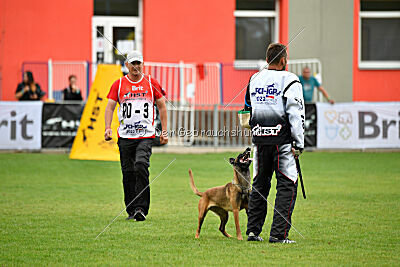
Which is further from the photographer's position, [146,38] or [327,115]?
[146,38]

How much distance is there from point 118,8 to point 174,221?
613 inches

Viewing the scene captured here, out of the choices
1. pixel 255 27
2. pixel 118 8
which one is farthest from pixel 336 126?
pixel 118 8

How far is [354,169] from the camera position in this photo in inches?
615

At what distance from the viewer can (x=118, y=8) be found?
2367cm

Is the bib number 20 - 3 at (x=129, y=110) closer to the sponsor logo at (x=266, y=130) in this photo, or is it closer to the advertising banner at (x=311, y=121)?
the sponsor logo at (x=266, y=130)

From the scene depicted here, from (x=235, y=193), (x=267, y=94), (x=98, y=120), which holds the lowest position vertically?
(x=235, y=193)

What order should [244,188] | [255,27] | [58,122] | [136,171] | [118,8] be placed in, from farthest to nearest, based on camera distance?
[255,27], [118,8], [58,122], [136,171], [244,188]

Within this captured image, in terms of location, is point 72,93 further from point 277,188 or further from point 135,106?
point 277,188

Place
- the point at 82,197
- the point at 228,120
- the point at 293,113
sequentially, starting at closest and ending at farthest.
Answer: the point at 293,113, the point at 82,197, the point at 228,120

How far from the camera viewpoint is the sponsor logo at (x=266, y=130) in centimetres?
A: 739

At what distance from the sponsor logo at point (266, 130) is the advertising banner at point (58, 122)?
11915 millimetres

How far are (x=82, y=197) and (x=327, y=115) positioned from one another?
937 cm

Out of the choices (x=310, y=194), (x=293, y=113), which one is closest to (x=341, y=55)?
(x=310, y=194)

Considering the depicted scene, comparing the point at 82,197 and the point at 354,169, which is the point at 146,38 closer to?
the point at 354,169
